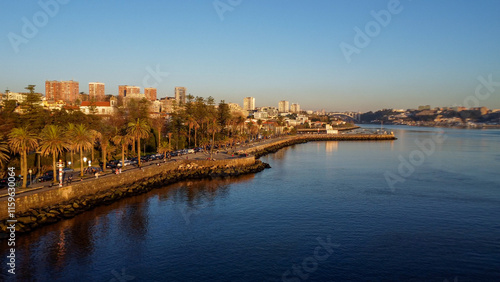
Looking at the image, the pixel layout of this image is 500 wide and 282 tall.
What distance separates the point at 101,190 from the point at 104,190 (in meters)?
0.38

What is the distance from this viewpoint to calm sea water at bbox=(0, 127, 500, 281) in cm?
2009

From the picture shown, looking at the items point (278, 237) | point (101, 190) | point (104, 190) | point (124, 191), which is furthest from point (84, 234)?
point (278, 237)

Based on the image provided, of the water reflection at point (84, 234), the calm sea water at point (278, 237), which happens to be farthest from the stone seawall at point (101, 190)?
the calm sea water at point (278, 237)

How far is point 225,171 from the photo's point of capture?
51.9 m

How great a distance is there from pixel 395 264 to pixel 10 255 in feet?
75.7

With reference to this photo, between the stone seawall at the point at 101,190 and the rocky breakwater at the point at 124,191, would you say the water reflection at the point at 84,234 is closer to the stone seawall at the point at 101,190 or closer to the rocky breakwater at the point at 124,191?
the rocky breakwater at the point at 124,191

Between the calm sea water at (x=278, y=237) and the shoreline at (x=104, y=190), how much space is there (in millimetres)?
1241

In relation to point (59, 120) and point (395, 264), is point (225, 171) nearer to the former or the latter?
point (59, 120)

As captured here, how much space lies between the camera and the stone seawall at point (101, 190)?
1059 inches

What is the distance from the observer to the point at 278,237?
2530 centimetres

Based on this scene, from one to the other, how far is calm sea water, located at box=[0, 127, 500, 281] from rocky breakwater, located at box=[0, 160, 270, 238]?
1102mm

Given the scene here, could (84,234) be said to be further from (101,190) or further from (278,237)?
(278,237)

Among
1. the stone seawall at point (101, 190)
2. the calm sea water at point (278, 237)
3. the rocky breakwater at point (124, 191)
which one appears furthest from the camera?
the stone seawall at point (101, 190)

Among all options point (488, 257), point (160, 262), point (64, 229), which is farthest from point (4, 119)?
point (488, 257)
